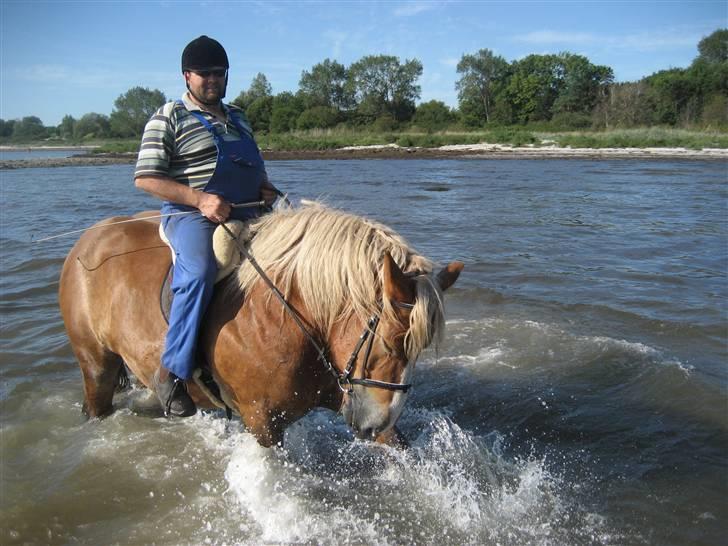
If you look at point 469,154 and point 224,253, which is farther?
point 469,154

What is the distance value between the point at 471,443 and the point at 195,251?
9.14 feet

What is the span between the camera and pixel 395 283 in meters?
2.89

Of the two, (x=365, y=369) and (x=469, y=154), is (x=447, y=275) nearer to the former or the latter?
(x=365, y=369)

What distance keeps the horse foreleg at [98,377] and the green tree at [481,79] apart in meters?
Answer: 80.9

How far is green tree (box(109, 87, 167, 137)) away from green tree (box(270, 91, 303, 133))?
2416 centimetres

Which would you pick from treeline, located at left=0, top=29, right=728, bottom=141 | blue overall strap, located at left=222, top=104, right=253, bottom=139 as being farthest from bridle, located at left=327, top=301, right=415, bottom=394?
treeline, located at left=0, top=29, right=728, bottom=141

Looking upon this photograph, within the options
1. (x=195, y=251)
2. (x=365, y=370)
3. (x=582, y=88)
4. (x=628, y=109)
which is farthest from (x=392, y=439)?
(x=582, y=88)

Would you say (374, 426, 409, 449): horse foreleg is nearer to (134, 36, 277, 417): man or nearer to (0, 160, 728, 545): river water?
(0, 160, 728, 545): river water

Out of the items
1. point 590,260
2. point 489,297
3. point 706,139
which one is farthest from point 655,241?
point 706,139

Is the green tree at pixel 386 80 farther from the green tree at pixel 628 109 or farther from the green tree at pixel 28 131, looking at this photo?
the green tree at pixel 28 131

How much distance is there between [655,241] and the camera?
478 inches

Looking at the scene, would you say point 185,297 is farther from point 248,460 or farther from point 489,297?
point 489,297

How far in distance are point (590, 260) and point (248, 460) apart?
342 inches

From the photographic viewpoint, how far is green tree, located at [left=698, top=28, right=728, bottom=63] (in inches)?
3551
